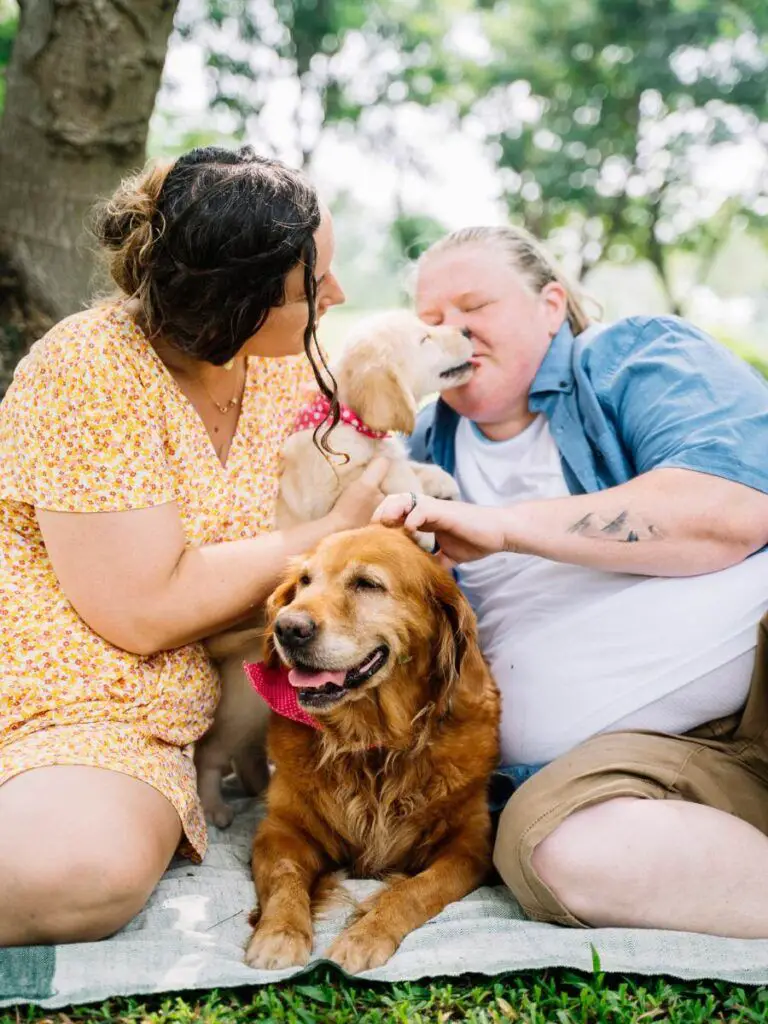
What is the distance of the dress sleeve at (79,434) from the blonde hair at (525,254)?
1.25 m

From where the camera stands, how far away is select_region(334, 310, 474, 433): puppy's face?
295cm

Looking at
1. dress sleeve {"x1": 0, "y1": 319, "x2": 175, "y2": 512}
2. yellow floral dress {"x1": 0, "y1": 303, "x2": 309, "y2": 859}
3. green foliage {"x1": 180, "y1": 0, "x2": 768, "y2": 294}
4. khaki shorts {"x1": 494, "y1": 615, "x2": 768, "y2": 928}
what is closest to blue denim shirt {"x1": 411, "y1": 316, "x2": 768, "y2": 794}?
khaki shorts {"x1": 494, "y1": 615, "x2": 768, "y2": 928}

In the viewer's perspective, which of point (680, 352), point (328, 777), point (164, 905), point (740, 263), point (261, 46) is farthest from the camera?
point (740, 263)

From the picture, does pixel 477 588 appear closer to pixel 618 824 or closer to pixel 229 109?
pixel 618 824

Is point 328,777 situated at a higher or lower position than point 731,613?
lower

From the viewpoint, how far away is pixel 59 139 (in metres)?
3.65

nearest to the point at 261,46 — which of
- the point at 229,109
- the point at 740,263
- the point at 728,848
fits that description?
the point at 229,109

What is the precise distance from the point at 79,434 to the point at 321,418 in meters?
0.87

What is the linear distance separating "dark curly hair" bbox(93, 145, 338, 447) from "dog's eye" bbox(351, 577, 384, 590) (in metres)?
0.61

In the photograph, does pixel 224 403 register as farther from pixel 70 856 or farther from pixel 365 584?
pixel 70 856

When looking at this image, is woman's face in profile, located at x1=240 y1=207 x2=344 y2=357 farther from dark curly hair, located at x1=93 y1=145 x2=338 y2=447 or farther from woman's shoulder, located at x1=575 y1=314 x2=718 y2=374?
woman's shoulder, located at x1=575 y1=314 x2=718 y2=374

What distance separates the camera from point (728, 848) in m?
2.16

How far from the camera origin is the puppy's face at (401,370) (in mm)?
2953

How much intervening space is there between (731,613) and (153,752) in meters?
1.47
